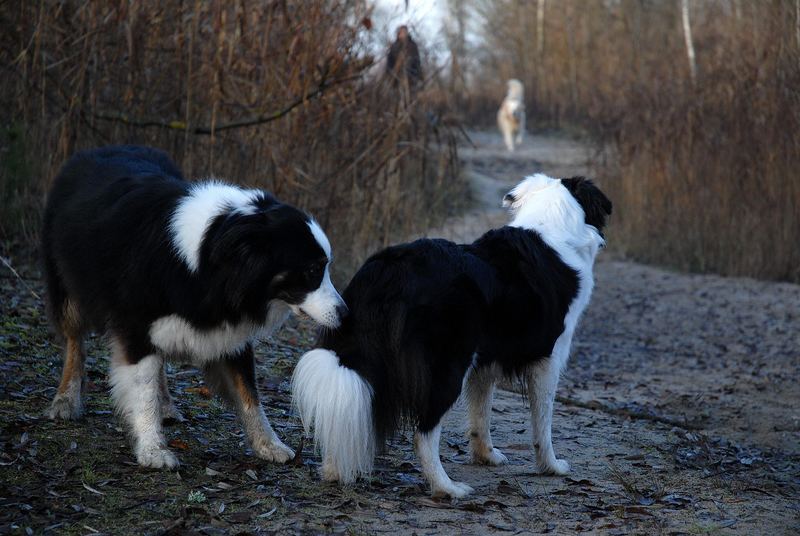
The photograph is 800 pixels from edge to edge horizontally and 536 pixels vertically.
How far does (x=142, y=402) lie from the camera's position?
4.35 m

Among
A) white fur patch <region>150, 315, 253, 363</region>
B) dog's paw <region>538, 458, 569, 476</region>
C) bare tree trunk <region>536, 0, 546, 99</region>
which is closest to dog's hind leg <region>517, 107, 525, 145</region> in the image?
bare tree trunk <region>536, 0, 546, 99</region>

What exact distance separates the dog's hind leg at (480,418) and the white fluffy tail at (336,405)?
953 millimetres

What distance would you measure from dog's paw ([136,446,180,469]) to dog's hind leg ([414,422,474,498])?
116cm

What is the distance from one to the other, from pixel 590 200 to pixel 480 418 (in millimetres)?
1422

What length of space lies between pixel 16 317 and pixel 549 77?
24.6m

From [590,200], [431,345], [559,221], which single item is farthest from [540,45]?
[431,345]

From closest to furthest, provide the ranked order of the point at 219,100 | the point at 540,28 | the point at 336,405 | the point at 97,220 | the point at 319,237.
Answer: the point at 336,405
the point at 319,237
the point at 97,220
the point at 219,100
the point at 540,28

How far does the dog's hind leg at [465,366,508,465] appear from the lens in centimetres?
496

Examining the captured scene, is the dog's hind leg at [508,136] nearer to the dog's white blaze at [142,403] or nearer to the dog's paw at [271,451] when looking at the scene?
the dog's paw at [271,451]

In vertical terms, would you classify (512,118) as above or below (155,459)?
above

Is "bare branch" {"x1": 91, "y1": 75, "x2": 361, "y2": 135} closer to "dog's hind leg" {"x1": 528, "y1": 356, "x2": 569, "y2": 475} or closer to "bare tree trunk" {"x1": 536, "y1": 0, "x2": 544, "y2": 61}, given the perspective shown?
"dog's hind leg" {"x1": 528, "y1": 356, "x2": 569, "y2": 475}

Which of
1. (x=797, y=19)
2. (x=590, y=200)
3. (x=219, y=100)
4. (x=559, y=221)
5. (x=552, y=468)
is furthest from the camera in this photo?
(x=797, y=19)

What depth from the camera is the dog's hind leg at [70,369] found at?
4.86 m

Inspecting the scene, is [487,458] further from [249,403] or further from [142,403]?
[142,403]
